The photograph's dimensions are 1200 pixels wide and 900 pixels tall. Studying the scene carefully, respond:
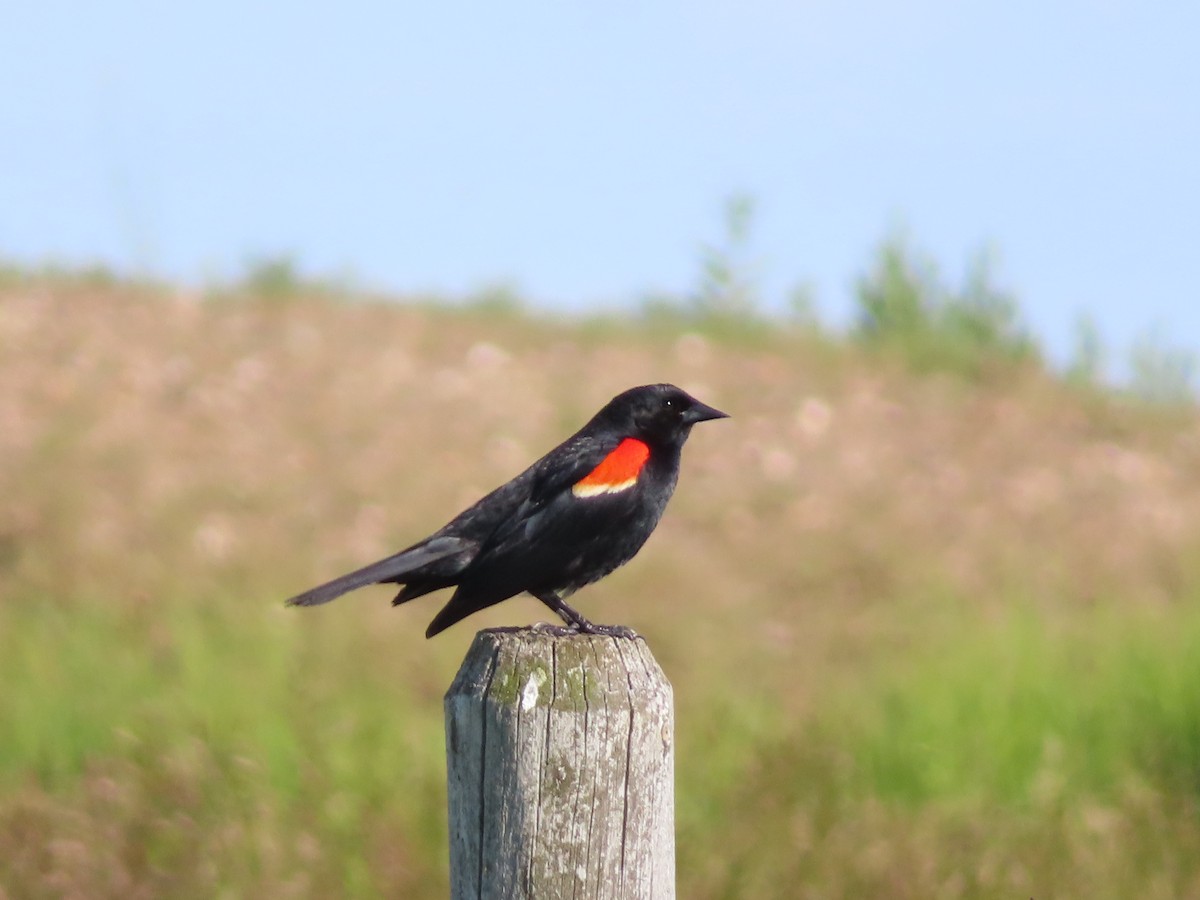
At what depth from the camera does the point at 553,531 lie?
12.6 ft

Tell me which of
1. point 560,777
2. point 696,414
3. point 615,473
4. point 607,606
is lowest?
point 560,777

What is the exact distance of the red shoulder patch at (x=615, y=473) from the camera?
12.9ft

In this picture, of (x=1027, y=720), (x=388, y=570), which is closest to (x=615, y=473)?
(x=388, y=570)

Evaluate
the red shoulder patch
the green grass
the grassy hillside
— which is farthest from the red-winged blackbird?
the green grass

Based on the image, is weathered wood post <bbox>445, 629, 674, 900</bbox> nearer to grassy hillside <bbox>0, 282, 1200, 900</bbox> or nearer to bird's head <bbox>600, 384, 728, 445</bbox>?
bird's head <bbox>600, 384, 728, 445</bbox>

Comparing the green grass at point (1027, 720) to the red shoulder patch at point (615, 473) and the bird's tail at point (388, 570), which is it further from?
the bird's tail at point (388, 570)

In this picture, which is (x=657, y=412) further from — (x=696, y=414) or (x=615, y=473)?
(x=615, y=473)

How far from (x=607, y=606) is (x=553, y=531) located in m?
5.13

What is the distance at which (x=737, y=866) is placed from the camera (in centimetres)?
500

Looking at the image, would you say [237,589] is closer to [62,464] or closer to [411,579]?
[62,464]

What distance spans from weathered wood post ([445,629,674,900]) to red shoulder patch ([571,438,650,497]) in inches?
51.3

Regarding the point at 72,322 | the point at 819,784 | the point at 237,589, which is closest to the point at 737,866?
the point at 819,784

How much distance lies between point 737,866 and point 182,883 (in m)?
1.76

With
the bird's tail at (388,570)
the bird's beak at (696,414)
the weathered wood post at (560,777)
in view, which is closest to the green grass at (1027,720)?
the bird's beak at (696,414)
